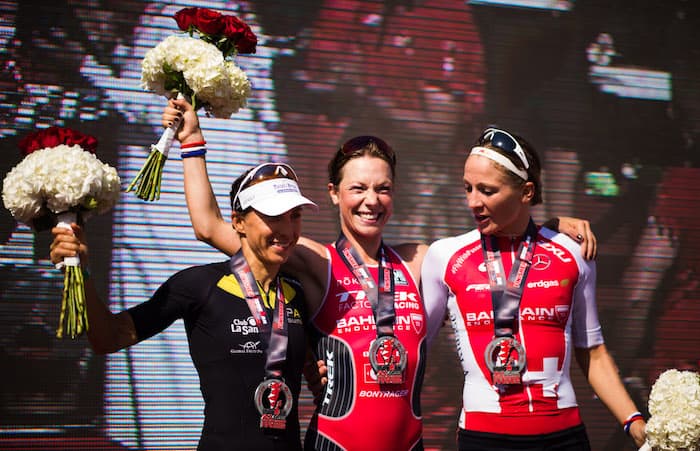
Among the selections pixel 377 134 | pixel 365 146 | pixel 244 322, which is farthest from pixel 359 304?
pixel 377 134

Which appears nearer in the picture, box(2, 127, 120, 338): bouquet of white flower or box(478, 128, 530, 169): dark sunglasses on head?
box(2, 127, 120, 338): bouquet of white flower

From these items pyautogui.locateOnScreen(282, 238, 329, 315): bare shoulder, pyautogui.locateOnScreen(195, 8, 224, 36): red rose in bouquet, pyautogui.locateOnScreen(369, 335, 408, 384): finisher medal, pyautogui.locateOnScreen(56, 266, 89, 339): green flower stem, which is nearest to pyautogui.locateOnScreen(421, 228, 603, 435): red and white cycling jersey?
pyautogui.locateOnScreen(369, 335, 408, 384): finisher medal

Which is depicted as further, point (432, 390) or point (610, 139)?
point (610, 139)

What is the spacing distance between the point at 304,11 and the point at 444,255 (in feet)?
6.78

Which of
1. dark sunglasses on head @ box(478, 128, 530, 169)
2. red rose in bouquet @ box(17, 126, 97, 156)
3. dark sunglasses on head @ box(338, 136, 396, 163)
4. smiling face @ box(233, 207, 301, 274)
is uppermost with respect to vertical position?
dark sunglasses on head @ box(478, 128, 530, 169)

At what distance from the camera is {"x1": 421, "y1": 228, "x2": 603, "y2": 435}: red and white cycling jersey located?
2551 mm

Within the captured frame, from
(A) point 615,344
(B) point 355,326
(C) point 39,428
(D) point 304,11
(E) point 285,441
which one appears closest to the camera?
(E) point 285,441

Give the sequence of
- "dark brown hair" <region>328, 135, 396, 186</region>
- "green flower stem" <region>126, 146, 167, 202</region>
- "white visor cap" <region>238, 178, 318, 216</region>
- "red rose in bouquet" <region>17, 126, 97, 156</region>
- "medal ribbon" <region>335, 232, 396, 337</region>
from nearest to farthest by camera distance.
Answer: "red rose in bouquet" <region>17, 126, 97, 156</region> < "white visor cap" <region>238, 178, 318, 216</region> < "green flower stem" <region>126, 146, 167, 202</region> < "medal ribbon" <region>335, 232, 396, 337</region> < "dark brown hair" <region>328, 135, 396, 186</region>

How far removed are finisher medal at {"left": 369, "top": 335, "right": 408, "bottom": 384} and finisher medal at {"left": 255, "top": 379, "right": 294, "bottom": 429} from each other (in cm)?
34

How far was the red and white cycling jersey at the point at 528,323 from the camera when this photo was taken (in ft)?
8.37

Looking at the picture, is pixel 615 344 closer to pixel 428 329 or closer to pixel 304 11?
→ pixel 428 329

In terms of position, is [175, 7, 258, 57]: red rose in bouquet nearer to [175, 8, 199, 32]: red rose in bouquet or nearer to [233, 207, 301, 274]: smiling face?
[175, 8, 199, 32]: red rose in bouquet

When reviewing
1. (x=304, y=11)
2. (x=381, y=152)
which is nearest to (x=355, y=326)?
(x=381, y=152)

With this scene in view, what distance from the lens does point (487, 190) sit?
8.76 ft
